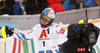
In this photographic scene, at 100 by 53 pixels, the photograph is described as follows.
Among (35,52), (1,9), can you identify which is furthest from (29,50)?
(1,9)

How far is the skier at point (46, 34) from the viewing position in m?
6.71

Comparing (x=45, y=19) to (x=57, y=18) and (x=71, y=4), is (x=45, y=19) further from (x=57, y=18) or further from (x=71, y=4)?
(x=71, y=4)

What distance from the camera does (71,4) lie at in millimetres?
10133

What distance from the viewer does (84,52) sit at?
5.11 meters

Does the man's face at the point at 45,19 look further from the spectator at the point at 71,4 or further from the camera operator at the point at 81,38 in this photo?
the spectator at the point at 71,4

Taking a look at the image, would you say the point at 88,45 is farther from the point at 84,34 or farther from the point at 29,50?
the point at 29,50

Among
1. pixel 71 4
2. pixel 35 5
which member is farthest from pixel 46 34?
pixel 71 4

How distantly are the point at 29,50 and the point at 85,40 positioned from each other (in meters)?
2.42

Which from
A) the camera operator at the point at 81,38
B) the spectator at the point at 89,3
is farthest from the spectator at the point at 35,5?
the camera operator at the point at 81,38

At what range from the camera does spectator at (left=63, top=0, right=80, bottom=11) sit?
9948 mm

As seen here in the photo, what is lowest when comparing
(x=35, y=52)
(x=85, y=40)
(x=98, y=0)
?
(x=35, y=52)

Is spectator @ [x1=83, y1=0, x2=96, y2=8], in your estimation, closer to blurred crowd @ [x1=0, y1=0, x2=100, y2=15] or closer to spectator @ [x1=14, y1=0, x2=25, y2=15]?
blurred crowd @ [x1=0, y1=0, x2=100, y2=15]

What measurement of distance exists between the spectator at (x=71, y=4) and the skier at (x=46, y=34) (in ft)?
10.5

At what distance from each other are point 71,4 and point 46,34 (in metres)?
3.57
